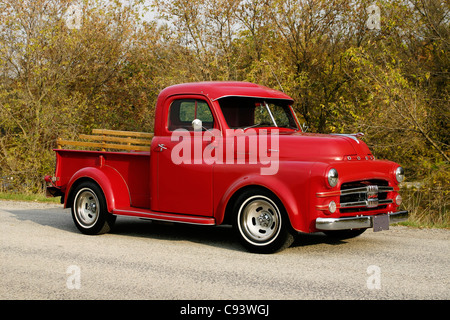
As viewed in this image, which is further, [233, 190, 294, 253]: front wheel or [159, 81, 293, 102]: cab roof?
[159, 81, 293, 102]: cab roof

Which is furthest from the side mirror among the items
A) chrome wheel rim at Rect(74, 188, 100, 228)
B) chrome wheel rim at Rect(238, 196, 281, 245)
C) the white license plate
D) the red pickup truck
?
the white license plate

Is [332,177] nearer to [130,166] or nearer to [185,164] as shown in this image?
[185,164]

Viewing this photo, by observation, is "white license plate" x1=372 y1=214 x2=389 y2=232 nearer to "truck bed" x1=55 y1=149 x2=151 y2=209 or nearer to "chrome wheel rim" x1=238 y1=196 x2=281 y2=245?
"chrome wheel rim" x1=238 y1=196 x2=281 y2=245

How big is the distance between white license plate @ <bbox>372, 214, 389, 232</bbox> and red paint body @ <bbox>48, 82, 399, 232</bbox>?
0.71 feet

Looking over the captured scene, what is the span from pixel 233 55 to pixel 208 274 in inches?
543

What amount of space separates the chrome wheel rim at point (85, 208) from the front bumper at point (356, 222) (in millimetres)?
3713

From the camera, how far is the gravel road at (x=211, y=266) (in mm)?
5504

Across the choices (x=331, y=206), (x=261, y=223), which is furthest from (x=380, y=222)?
(x=261, y=223)

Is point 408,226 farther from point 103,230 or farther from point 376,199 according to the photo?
point 103,230

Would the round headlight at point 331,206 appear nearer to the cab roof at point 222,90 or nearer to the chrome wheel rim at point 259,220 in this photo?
the chrome wheel rim at point 259,220

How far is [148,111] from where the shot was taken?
21.3 m

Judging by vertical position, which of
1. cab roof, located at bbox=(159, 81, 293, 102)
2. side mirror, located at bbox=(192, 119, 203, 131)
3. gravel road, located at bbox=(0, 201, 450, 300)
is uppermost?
cab roof, located at bbox=(159, 81, 293, 102)

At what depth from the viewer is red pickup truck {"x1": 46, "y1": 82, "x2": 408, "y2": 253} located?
700 cm
